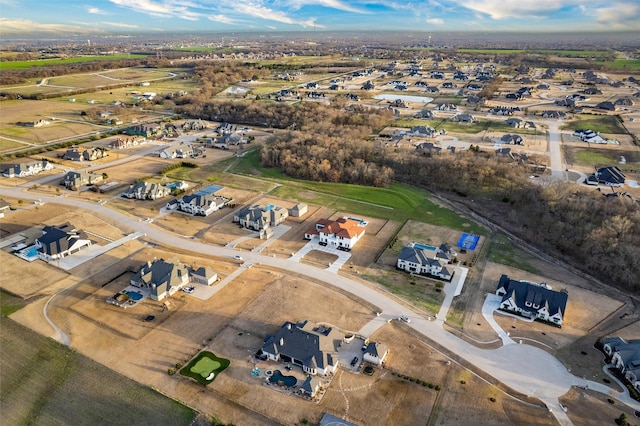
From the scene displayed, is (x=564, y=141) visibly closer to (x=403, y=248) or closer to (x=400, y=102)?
(x=400, y=102)

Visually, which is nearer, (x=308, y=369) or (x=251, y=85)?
(x=308, y=369)

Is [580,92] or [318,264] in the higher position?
[580,92]

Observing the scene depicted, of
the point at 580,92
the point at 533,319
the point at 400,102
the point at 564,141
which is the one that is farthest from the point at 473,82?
the point at 533,319

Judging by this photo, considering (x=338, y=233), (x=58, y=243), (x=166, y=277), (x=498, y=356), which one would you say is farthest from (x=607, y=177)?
(x=58, y=243)

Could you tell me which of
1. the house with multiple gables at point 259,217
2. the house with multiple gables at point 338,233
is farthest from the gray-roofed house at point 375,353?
the house with multiple gables at point 259,217

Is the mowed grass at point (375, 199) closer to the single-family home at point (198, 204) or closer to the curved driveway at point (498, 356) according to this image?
the single-family home at point (198, 204)

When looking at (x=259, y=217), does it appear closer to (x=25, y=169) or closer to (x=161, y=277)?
(x=161, y=277)
